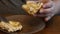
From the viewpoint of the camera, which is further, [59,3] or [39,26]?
[59,3]

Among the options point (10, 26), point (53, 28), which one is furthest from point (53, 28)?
point (10, 26)

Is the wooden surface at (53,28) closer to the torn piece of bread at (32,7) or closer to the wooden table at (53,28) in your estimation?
the wooden table at (53,28)

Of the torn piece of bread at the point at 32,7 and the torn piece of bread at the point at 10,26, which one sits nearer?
the torn piece of bread at the point at 10,26

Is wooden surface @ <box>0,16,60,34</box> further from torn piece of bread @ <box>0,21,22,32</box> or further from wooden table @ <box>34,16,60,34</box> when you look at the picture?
torn piece of bread @ <box>0,21,22,32</box>

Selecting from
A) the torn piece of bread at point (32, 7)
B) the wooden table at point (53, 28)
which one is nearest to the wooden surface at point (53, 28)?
the wooden table at point (53, 28)

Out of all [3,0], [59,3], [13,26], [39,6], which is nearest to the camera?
[13,26]

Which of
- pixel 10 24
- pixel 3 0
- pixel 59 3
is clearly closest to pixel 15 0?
pixel 3 0

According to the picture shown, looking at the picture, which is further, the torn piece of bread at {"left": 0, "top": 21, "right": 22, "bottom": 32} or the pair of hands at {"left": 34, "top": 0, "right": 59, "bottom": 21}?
the pair of hands at {"left": 34, "top": 0, "right": 59, "bottom": 21}

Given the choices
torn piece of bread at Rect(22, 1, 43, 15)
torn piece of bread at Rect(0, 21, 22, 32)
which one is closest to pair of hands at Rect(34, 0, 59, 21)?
torn piece of bread at Rect(22, 1, 43, 15)

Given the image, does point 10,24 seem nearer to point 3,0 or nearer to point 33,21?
point 33,21
